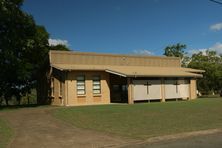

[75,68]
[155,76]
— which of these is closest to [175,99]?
[155,76]

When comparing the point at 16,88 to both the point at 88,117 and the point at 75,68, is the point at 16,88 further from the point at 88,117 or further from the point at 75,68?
the point at 88,117

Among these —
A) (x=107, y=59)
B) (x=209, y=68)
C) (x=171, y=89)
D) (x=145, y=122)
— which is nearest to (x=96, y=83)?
(x=107, y=59)

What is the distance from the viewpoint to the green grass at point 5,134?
40.6ft

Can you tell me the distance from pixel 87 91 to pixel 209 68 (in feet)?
90.3

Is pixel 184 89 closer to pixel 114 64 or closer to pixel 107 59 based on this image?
pixel 114 64

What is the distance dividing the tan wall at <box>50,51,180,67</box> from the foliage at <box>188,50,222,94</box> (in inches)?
513

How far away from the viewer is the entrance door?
3180cm

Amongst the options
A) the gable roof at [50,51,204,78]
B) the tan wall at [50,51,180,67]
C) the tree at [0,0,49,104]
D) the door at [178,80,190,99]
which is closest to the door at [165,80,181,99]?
the door at [178,80,190,99]

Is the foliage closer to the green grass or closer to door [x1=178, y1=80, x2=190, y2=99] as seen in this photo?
door [x1=178, y1=80, x2=190, y2=99]

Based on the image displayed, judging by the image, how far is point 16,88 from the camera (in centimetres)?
3822

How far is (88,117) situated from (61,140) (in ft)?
21.9

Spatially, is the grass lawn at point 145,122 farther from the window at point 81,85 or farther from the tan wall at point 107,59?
the tan wall at point 107,59

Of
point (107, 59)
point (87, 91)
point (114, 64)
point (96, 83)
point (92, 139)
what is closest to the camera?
point (92, 139)

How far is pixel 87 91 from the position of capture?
30.8 meters
